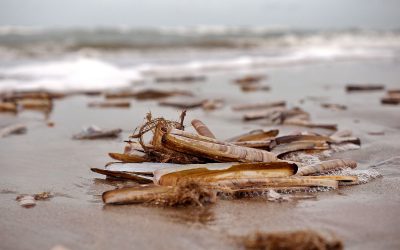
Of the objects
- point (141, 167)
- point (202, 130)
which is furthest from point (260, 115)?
point (141, 167)

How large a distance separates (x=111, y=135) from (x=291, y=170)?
119 inches

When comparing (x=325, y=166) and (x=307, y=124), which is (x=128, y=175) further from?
(x=307, y=124)

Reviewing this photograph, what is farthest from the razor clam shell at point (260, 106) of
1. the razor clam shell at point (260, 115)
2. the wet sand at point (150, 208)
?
the wet sand at point (150, 208)

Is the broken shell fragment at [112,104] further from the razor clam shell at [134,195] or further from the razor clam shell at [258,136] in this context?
the razor clam shell at [134,195]

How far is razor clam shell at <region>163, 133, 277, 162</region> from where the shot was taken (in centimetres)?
385

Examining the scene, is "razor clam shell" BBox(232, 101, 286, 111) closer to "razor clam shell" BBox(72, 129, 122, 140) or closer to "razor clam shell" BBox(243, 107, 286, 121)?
"razor clam shell" BBox(243, 107, 286, 121)

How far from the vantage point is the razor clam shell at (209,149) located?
3850 mm

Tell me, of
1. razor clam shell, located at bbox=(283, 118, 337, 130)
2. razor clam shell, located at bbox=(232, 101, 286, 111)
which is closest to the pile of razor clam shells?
razor clam shell, located at bbox=(283, 118, 337, 130)

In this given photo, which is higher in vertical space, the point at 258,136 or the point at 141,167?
the point at 258,136

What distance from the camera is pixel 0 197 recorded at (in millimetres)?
3869

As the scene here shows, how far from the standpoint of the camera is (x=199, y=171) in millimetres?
3729

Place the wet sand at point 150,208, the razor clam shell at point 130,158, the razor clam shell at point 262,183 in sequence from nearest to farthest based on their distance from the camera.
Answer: the wet sand at point 150,208, the razor clam shell at point 262,183, the razor clam shell at point 130,158

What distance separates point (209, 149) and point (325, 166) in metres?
1.01

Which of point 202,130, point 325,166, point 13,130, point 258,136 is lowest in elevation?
point 13,130
